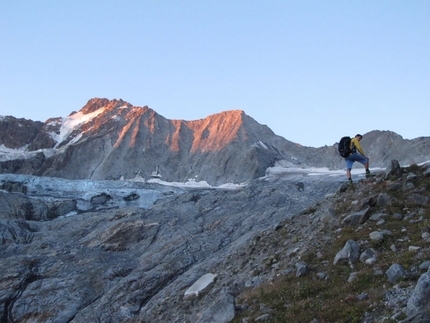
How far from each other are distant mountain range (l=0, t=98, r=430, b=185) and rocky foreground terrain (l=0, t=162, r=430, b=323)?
153 feet

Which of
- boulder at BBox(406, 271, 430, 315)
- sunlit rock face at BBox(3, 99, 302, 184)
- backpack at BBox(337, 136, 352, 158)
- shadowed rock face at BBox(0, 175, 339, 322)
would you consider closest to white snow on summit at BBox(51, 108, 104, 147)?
sunlit rock face at BBox(3, 99, 302, 184)

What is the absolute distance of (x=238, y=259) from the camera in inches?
859

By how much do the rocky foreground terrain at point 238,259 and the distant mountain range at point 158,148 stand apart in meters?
46.6

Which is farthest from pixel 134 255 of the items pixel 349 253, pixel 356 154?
pixel 349 253

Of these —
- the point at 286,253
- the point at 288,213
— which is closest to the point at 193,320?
the point at 286,253

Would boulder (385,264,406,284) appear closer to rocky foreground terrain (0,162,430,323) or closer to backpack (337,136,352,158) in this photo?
rocky foreground terrain (0,162,430,323)

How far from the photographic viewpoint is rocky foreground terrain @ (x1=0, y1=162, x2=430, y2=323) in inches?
523

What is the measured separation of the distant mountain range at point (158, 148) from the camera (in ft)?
338

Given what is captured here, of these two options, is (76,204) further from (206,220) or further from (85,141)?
(85,141)

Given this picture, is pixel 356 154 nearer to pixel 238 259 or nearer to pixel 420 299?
pixel 238 259

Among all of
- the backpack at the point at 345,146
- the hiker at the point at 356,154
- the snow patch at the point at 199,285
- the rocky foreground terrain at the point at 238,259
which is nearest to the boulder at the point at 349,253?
the rocky foreground terrain at the point at 238,259

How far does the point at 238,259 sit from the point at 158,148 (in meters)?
100

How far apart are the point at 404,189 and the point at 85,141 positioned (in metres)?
111

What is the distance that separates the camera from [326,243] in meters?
17.2
